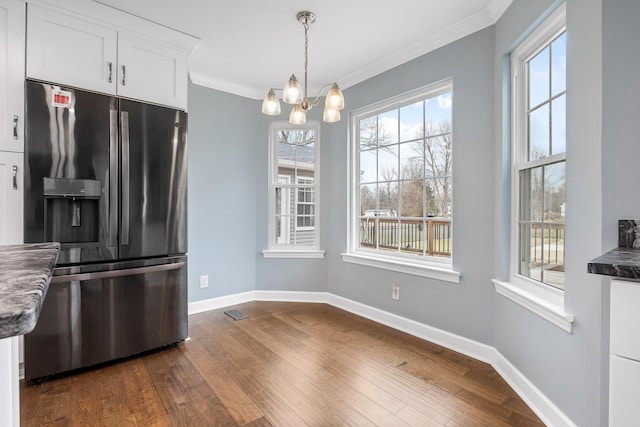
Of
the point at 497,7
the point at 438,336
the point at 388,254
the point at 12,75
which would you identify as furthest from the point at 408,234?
the point at 12,75

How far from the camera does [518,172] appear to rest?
2.19 m

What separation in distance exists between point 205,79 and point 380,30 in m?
1.97

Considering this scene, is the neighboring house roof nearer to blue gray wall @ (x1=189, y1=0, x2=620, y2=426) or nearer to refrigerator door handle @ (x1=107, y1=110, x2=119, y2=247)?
blue gray wall @ (x1=189, y1=0, x2=620, y2=426)

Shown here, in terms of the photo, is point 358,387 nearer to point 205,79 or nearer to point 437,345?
point 437,345

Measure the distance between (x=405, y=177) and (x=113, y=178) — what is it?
2482 millimetres

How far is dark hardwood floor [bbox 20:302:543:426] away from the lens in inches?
69.1

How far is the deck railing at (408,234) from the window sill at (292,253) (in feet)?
1.97

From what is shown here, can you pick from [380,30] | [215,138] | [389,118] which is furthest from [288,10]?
[215,138]

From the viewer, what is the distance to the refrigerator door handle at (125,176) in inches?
93.7

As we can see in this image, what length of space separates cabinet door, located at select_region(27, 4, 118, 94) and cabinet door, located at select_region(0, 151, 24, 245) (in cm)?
58

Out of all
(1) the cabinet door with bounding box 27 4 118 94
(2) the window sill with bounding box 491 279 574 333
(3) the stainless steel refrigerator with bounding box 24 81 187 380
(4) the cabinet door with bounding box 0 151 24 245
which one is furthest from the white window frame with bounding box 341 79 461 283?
(4) the cabinet door with bounding box 0 151 24 245

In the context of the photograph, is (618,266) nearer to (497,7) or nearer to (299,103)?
(299,103)

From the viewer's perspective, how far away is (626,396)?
97 cm

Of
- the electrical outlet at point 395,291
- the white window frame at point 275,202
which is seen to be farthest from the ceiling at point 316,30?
the electrical outlet at point 395,291
